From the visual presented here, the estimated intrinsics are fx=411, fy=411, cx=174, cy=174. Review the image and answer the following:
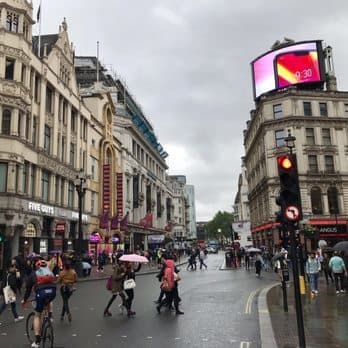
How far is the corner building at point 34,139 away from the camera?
90.5 feet

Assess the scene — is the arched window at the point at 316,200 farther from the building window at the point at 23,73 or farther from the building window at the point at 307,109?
the building window at the point at 23,73

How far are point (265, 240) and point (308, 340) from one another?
167ft

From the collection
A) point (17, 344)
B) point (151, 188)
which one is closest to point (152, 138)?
point (151, 188)

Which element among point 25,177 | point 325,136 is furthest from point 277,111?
point 25,177

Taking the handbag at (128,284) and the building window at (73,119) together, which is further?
the building window at (73,119)

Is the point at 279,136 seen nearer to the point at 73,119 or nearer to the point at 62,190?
the point at 73,119

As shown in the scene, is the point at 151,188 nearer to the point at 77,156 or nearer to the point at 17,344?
the point at 77,156

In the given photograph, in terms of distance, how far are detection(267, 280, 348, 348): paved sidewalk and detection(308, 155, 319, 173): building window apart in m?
35.6

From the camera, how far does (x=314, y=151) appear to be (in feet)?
164

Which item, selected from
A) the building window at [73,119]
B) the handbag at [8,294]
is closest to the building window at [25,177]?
the building window at [73,119]

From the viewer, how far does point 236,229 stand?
1807 inches

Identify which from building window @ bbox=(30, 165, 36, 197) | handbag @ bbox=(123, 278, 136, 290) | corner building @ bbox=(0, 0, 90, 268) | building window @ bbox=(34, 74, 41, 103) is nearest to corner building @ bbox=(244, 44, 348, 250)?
corner building @ bbox=(0, 0, 90, 268)

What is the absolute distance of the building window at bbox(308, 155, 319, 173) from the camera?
49.7 m

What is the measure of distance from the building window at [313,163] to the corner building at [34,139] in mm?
27437
